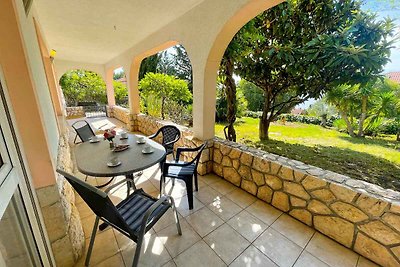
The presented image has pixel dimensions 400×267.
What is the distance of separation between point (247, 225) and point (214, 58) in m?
2.37

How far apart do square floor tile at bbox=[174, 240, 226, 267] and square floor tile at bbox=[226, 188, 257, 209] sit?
0.82m

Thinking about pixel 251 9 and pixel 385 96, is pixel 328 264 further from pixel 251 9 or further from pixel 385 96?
pixel 385 96

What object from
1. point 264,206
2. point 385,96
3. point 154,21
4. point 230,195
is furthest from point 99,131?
point 385,96

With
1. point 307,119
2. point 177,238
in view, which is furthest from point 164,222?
point 307,119

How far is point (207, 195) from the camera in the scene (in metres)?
2.53

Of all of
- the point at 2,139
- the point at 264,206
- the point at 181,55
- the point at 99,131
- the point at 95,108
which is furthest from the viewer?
the point at 181,55

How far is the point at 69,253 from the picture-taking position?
1469mm

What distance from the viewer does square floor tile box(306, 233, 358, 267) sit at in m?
1.58

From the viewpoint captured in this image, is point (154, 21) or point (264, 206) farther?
point (154, 21)

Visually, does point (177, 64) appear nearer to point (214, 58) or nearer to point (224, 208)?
point (214, 58)

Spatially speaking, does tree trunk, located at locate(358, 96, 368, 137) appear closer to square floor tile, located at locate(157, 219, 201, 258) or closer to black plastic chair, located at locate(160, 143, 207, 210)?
black plastic chair, located at locate(160, 143, 207, 210)

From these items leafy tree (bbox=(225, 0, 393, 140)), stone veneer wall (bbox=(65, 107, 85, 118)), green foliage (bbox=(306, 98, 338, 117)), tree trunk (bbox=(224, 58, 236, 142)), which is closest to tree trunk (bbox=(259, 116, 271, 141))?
leafy tree (bbox=(225, 0, 393, 140))

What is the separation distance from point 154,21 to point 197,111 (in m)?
1.87

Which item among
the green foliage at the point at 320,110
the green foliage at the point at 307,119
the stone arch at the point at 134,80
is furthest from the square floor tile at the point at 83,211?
the green foliage at the point at 320,110
